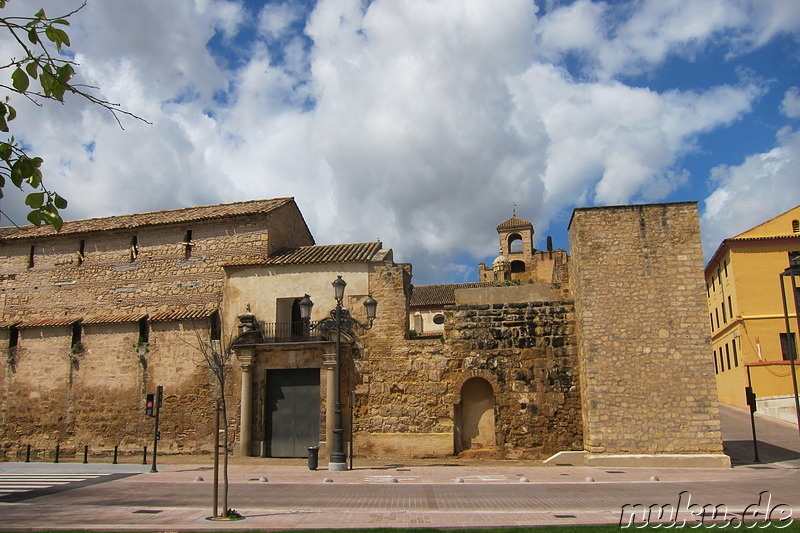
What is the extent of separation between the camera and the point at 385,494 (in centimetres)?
1202

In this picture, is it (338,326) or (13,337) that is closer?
(338,326)

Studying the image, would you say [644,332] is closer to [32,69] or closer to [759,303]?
[32,69]

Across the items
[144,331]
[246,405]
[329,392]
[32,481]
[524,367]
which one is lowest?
[32,481]

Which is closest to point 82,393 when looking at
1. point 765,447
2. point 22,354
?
point 22,354

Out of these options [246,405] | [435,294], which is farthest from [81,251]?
[435,294]

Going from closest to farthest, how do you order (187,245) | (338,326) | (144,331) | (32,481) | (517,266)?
1. (32,481)
2. (338,326)
3. (144,331)
4. (187,245)
5. (517,266)

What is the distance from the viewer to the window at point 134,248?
23.9 meters

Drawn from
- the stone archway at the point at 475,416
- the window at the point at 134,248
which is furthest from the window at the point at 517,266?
the window at the point at 134,248

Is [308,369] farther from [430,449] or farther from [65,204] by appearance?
[65,204]

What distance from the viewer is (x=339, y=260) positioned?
2109 centimetres

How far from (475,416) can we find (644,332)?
5.84 m

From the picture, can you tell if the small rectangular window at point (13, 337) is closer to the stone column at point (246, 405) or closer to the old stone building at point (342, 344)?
the old stone building at point (342, 344)

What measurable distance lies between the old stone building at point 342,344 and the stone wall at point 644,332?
52 mm

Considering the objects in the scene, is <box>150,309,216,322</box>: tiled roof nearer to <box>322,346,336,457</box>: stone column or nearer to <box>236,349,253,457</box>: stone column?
<box>236,349,253,457</box>: stone column
